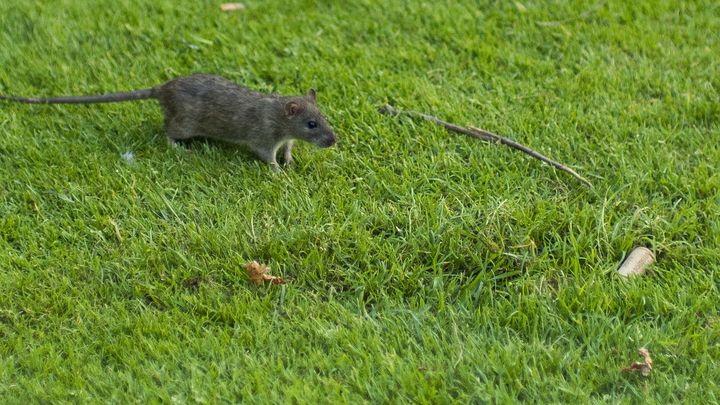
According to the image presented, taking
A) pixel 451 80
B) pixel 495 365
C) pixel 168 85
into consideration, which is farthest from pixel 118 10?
pixel 495 365

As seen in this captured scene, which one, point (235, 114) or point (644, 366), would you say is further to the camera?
point (235, 114)

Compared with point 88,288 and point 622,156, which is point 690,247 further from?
point 88,288

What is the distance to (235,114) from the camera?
219 inches

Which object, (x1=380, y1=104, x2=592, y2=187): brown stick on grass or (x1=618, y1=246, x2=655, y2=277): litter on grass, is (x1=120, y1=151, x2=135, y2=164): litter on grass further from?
(x1=618, y1=246, x2=655, y2=277): litter on grass

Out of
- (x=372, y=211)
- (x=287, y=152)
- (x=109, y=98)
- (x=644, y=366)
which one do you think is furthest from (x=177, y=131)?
(x=644, y=366)

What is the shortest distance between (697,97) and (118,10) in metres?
4.25

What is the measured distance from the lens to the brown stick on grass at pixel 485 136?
527 cm

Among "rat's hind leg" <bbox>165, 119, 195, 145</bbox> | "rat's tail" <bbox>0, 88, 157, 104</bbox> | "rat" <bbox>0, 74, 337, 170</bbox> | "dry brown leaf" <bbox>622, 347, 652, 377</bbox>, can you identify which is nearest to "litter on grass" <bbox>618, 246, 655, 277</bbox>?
"dry brown leaf" <bbox>622, 347, 652, 377</bbox>

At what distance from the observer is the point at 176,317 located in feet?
14.2

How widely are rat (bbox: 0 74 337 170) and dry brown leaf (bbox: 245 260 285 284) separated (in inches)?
39.0

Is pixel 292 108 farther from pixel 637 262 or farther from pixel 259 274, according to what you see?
pixel 637 262

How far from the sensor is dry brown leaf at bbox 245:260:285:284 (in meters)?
4.53

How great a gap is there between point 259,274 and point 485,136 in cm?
182

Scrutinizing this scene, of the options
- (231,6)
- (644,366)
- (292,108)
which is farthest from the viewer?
(231,6)
